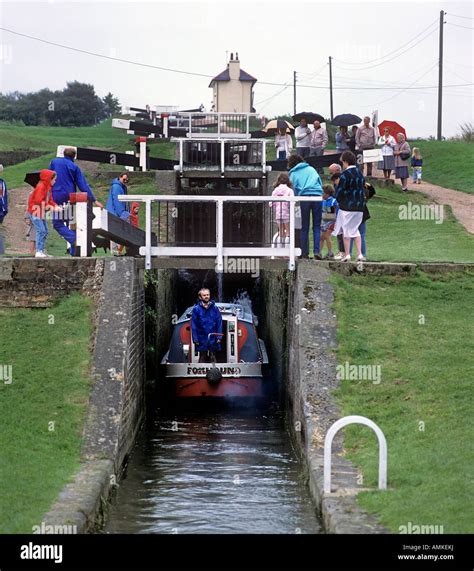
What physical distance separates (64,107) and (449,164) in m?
47.6

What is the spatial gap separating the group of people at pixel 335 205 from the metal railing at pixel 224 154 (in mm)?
10809

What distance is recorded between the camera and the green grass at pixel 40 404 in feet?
34.8

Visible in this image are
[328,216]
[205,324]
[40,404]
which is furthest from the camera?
[328,216]

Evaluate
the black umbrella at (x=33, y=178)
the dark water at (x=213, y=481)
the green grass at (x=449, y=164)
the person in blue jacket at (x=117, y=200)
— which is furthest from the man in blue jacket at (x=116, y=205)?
the green grass at (x=449, y=164)

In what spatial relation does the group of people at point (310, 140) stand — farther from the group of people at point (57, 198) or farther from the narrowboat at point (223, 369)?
the group of people at point (57, 198)

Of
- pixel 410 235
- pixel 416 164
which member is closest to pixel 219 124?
pixel 416 164

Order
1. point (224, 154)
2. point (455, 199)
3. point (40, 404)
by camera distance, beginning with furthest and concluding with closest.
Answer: point (455, 199) → point (224, 154) → point (40, 404)

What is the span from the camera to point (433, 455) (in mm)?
11484

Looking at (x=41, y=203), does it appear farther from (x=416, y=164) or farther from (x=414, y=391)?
(x=416, y=164)

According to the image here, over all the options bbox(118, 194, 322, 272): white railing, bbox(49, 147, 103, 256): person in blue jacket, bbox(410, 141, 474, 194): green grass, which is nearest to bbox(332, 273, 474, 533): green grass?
bbox(118, 194, 322, 272): white railing

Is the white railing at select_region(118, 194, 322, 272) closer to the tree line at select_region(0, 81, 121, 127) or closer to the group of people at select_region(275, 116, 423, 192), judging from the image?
the group of people at select_region(275, 116, 423, 192)

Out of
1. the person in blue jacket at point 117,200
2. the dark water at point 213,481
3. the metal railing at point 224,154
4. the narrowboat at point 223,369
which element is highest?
the metal railing at point 224,154

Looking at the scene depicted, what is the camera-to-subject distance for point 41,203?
57.7 ft

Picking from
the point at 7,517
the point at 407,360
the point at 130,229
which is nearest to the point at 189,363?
the point at 130,229
